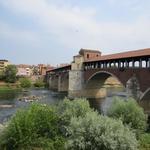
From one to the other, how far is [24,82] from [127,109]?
69.8m

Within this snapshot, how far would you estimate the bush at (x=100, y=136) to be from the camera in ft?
47.4

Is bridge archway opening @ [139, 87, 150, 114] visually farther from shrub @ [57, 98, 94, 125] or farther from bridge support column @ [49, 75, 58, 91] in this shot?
bridge support column @ [49, 75, 58, 91]

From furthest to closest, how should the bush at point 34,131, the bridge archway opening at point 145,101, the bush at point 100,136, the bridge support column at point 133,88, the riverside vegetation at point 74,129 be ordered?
the bridge support column at point 133,88 < the bridge archway opening at point 145,101 < the bush at point 34,131 < the riverside vegetation at point 74,129 < the bush at point 100,136

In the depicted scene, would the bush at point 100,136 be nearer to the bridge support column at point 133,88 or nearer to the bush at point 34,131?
the bush at point 34,131

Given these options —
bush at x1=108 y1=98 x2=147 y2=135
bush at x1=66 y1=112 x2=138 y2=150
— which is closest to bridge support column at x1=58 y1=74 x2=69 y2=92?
bush at x1=108 y1=98 x2=147 y2=135

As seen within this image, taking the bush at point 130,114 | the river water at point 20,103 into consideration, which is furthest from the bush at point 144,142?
the river water at point 20,103

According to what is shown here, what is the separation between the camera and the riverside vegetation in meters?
14.7

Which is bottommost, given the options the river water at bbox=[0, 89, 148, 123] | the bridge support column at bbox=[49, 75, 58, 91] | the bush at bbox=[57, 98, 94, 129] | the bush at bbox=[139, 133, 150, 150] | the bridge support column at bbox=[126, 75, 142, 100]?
the bush at bbox=[139, 133, 150, 150]

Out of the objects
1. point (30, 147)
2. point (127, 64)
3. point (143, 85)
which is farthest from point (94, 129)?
point (127, 64)

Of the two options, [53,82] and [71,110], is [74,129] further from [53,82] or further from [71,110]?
[53,82]

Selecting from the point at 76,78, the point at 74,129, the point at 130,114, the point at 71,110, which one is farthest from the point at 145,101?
the point at 76,78

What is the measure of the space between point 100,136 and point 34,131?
6152 mm

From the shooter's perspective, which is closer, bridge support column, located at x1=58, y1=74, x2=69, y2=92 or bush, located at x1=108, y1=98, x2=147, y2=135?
bush, located at x1=108, y1=98, x2=147, y2=135

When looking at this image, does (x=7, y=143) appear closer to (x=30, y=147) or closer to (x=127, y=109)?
(x=30, y=147)
